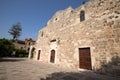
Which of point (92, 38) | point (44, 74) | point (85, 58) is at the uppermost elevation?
point (92, 38)

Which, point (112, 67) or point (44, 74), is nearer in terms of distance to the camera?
point (44, 74)

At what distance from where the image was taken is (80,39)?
6.24m

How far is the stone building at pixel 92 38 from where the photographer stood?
14.6ft

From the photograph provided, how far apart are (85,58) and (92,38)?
1.42 meters

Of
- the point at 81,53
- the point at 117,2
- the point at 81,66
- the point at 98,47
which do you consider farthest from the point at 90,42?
the point at 117,2

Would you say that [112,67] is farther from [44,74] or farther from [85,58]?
[44,74]

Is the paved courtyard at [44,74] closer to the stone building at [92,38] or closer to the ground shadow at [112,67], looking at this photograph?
the ground shadow at [112,67]

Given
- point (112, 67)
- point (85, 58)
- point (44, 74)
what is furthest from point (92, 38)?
point (44, 74)

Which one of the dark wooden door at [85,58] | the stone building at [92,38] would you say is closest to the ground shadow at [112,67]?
the stone building at [92,38]

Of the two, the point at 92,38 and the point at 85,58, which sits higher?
the point at 92,38

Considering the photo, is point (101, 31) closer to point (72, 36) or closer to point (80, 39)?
point (80, 39)

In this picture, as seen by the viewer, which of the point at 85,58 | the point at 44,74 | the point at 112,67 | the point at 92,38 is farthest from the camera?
the point at 85,58

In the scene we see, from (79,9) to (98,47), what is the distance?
11.8ft

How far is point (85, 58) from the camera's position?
5.75m
